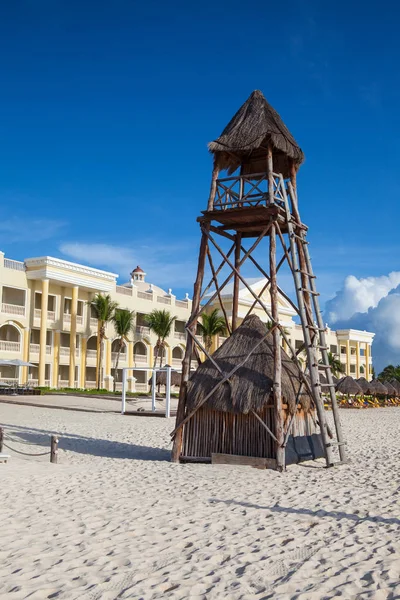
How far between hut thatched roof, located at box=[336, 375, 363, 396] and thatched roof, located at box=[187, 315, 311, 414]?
84.4ft

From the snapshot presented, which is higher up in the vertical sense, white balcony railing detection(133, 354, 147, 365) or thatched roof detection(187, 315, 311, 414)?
white balcony railing detection(133, 354, 147, 365)

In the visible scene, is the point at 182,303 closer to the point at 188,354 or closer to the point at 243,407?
the point at 188,354

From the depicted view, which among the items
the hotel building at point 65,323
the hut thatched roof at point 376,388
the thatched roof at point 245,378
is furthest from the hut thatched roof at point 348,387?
the thatched roof at point 245,378

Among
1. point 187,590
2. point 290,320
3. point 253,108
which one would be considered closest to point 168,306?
point 290,320

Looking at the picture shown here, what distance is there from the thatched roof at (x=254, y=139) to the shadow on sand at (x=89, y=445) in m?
6.29

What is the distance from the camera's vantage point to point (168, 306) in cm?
4656

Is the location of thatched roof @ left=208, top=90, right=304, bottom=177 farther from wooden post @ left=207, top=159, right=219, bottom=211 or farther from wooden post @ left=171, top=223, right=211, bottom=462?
wooden post @ left=171, top=223, right=211, bottom=462

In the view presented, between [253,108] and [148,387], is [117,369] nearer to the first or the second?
[148,387]

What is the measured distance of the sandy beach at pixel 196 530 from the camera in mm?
5059

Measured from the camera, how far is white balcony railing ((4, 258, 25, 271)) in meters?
36.0

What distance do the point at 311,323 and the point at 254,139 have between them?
3824 mm

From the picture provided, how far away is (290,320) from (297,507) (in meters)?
48.2

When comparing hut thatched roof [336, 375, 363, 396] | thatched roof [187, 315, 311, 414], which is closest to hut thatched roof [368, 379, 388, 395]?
hut thatched roof [336, 375, 363, 396]

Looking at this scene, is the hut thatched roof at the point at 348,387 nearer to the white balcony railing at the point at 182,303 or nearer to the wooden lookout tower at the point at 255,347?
the white balcony railing at the point at 182,303
